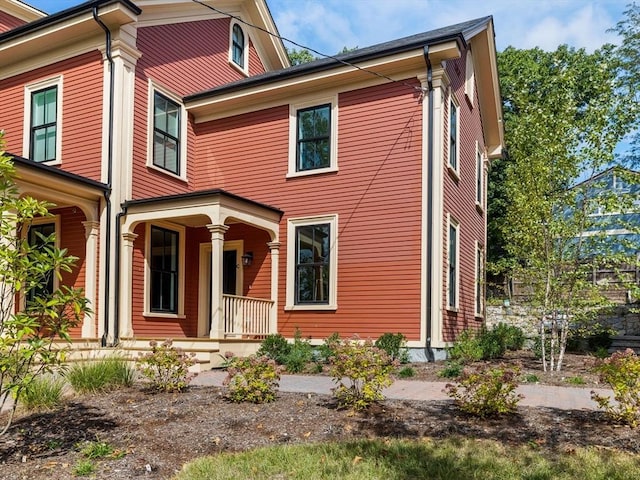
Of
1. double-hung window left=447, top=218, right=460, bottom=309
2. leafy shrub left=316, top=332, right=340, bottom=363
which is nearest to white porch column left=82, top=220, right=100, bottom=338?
leafy shrub left=316, top=332, right=340, bottom=363

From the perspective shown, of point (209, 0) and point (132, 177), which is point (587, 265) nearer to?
point (132, 177)

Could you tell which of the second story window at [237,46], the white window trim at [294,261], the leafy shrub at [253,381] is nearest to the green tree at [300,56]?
the second story window at [237,46]

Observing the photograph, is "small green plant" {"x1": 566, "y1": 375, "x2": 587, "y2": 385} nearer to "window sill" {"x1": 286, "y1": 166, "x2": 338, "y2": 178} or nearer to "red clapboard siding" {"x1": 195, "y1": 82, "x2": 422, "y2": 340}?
"red clapboard siding" {"x1": 195, "y1": 82, "x2": 422, "y2": 340}

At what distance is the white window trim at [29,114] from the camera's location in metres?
11.7

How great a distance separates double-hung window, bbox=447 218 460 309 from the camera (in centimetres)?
1183

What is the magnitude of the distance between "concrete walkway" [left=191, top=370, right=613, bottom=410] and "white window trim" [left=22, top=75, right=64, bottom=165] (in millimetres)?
→ 6132

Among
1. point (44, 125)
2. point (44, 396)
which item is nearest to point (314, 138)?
point (44, 125)

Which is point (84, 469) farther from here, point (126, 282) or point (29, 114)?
point (29, 114)

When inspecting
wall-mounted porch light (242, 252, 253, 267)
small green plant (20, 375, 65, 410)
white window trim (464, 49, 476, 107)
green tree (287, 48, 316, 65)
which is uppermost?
green tree (287, 48, 316, 65)

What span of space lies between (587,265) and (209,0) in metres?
10.9

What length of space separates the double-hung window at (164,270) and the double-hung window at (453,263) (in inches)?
232

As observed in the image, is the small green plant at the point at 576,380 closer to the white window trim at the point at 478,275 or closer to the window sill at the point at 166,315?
the white window trim at the point at 478,275

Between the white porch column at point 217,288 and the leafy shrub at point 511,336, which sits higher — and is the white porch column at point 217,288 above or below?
above

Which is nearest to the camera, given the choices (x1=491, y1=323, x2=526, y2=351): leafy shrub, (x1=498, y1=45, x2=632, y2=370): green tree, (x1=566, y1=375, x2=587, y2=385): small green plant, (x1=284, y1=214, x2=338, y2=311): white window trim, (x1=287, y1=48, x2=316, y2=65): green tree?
(x1=566, y1=375, x2=587, y2=385): small green plant
